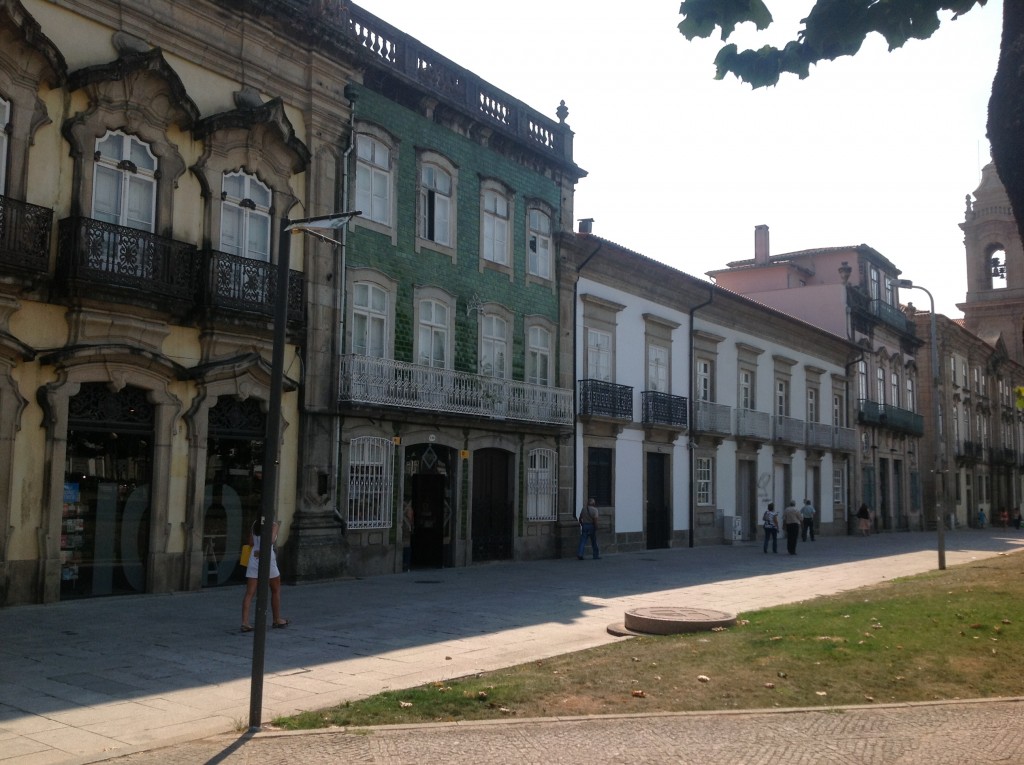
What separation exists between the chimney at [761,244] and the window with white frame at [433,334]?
27.7m

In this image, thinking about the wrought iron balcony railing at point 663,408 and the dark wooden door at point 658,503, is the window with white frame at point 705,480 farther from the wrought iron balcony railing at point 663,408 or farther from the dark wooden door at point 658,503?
the wrought iron balcony railing at point 663,408

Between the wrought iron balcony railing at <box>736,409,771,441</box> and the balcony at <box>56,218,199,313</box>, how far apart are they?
70.8 feet

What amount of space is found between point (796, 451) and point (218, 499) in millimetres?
26280

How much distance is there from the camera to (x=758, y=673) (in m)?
9.55

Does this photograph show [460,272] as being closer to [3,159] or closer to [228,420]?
[228,420]

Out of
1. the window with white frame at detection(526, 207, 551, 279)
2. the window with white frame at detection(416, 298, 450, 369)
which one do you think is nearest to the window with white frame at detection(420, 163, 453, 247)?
the window with white frame at detection(416, 298, 450, 369)

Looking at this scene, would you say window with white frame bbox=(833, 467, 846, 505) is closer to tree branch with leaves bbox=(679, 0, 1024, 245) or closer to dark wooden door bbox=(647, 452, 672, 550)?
dark wooden door bbox=(647, 452, 672, 550)

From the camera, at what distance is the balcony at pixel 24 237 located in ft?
45.3

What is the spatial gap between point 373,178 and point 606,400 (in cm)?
947

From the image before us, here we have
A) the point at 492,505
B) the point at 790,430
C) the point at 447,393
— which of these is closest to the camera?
the point at 447,393

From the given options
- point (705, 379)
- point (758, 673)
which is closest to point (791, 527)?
point (705, 379)

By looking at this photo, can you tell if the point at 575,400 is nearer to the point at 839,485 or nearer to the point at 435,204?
the point at 435,204

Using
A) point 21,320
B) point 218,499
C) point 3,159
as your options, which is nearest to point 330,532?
point 218,499

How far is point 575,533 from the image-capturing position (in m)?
25.5
